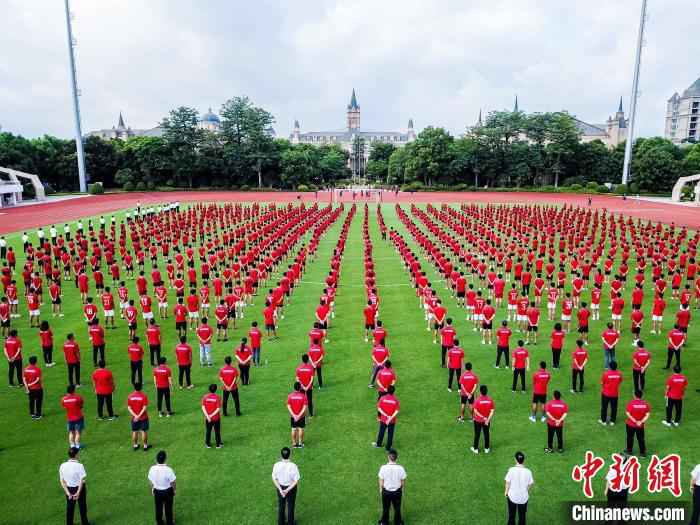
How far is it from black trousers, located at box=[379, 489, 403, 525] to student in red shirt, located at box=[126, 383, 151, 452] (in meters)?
4.20

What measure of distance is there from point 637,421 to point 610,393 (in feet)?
3.58

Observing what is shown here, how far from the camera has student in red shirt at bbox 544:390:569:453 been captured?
8.19 metres

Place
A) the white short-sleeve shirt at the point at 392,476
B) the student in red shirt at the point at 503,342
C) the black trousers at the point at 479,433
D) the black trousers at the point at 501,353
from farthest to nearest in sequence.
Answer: the black trousers at the point at 501,353 → the student in red shirt at the point at 503,342 → the black trousers at the point at 479,433 → the white short-sleeve shirt at the point at 392,476

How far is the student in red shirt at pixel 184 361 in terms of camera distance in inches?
415

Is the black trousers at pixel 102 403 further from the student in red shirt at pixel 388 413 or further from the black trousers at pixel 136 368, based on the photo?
the student in red shirt at pixel 388 413

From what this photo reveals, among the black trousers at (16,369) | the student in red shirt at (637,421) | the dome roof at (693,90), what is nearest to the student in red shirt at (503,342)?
the student in red shirt at (637,421)

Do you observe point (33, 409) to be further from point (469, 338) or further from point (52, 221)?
point (52, 221)

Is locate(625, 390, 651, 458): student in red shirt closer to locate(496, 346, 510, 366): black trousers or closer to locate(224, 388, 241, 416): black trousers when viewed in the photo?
locate(496, 346, 510, 366): black trousers

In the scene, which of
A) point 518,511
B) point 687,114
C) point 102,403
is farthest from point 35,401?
point 687,114

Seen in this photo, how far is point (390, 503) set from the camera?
6930 millimetres

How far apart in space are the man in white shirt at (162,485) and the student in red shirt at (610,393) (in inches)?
292

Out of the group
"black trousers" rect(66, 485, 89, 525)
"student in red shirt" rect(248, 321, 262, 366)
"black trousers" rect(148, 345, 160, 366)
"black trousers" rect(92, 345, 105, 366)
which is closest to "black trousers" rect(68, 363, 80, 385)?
"black trousers" rect(92, 345, 105, 366)

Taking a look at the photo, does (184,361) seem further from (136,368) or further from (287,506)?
(287,506)

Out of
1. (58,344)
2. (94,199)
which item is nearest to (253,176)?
(94,199)
